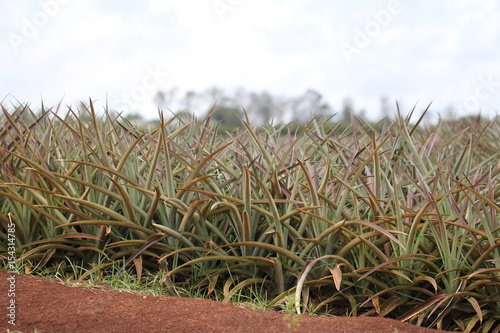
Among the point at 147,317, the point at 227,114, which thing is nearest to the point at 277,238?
the point at 147,317

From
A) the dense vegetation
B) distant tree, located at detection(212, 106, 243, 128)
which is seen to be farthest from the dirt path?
distant tree, located at detection(212, 106, 243, 128)

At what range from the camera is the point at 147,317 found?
2232 millimetres

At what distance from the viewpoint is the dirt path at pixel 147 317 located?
7.13 feet

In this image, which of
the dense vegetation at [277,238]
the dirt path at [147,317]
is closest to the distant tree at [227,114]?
the dense vegetation at [277,238]

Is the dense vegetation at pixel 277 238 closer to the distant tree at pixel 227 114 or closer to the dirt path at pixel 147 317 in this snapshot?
the dirt path at pixel 147 317

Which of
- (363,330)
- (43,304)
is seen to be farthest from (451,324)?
(43,304)

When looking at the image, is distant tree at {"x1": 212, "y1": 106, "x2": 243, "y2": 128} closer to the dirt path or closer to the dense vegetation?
the dense vegetation

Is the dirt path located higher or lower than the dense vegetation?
lower

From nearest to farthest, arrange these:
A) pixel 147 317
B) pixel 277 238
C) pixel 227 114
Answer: pixel 147 317
pixel 277 238
pixel 227 114

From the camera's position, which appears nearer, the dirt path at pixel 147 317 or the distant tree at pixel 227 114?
the dirt path at pixel 147 317

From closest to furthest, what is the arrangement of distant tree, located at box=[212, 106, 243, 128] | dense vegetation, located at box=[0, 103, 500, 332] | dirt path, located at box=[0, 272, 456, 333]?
dirt path, located at box=[0, 272, 456, 333]
dense vegetation, located at box=[0, 103, 500, 332]
distant tree, located at box=[212, 106, 243, 128]

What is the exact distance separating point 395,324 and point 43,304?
1542mm

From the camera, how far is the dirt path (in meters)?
2.17

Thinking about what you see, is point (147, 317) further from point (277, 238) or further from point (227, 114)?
point (227, 114)
